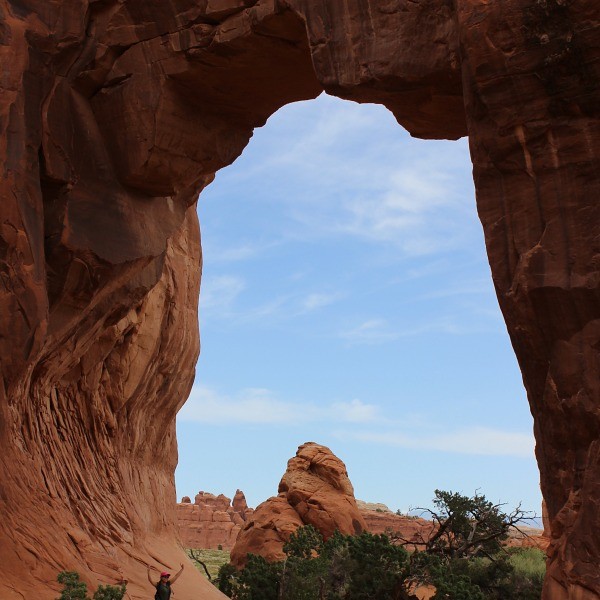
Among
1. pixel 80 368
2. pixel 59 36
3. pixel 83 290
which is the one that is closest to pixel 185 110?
pixel 59 36

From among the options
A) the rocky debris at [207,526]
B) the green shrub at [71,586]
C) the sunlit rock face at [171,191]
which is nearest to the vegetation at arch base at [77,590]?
the green shrub at [71,586]

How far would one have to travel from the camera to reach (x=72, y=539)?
14.7 meters

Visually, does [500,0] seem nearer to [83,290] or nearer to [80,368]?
[83,290]

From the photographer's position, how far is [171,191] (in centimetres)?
1570

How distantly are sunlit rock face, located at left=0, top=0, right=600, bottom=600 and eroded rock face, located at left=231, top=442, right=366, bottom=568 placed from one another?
394cm

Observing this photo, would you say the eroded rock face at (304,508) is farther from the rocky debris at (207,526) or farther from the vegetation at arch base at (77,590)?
the rocky debris at (207,526)

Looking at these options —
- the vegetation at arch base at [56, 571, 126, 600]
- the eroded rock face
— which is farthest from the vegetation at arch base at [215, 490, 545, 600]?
the vegetation at arch base at [56, 571, 126, 600]

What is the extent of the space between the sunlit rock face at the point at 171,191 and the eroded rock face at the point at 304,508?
3.94 m

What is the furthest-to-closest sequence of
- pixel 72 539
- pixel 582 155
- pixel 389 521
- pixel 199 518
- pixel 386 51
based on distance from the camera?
pixel 199 518 → pixel 389 521 → pixel 72 539 → pixel 386 51 → pixel 582 155

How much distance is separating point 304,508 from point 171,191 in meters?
11.7

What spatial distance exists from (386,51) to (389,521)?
38.8 metres

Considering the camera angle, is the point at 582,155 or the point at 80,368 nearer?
the point at 582,155

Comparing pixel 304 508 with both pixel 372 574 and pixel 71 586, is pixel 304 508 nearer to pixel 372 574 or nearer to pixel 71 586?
pixel 372 574

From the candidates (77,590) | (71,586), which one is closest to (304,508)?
(71,586)
